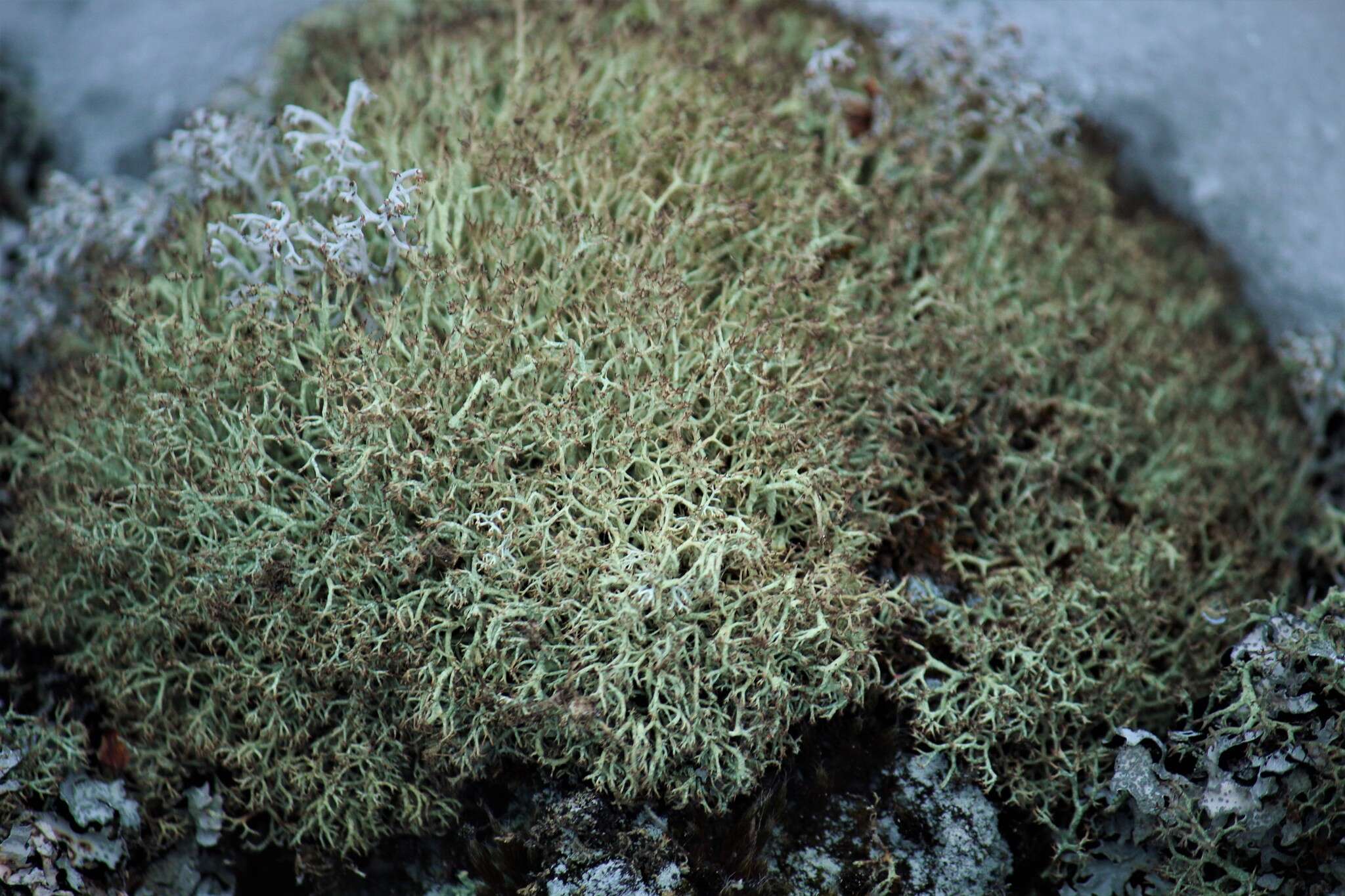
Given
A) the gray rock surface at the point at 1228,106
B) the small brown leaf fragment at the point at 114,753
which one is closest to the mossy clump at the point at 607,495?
the small brown leaf fragment at the point at 114,753

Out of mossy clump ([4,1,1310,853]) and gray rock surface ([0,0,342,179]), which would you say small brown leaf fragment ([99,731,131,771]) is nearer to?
mossy clump ([4,1,1310,853])

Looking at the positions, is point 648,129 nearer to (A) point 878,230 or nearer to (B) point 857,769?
(A) point 878,230

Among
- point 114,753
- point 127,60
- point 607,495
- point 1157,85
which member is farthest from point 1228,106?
point 127,60

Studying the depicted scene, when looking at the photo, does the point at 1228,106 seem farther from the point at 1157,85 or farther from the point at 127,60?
the point at 127,60

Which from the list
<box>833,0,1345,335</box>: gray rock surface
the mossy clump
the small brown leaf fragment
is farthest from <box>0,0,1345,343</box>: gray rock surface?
the small brown leaf fragment

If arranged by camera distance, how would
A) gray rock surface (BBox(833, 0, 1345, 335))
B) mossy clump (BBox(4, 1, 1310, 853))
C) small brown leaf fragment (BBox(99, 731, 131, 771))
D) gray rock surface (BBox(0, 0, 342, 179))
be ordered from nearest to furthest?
mossy clump (BBox(4, 1, 1310, 853)), small brown leaf fragment (BBox(99, 731, 131, 771)), gray rock surface (BBox(833, 0, 1345, 335)), gray rock surface (BBox(0, 0, 342, 179))

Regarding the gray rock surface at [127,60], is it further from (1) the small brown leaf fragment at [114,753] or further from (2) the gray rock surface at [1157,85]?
(1) the small brown leaf fragment at [114,753]
